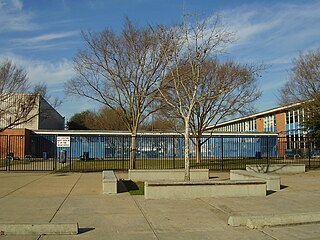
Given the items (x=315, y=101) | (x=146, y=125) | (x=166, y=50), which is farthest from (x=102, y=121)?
(x=166, y=50)

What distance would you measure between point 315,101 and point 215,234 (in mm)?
26981

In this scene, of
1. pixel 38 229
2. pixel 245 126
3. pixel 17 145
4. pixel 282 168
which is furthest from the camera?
pixel 245 126

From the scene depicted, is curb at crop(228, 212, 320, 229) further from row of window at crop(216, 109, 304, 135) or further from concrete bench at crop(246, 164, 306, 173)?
row of window at crop(216, 109, 304, 135)

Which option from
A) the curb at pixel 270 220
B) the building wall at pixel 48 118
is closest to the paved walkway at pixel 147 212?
the curb at pixel 270 220

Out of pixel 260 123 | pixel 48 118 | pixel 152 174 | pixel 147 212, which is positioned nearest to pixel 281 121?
pixel 260 123

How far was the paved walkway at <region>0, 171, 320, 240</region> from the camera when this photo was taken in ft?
25.2

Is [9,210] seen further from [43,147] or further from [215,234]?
[43,147]

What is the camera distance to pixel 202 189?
12391 mm

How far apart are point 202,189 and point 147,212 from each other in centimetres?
294

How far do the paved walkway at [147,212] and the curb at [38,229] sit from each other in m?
0.18

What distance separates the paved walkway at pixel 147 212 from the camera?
7688mm

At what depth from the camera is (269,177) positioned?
47.2ft

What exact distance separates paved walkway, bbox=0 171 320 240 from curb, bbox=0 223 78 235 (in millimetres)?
178

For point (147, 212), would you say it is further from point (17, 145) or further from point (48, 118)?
point (48, 118)
